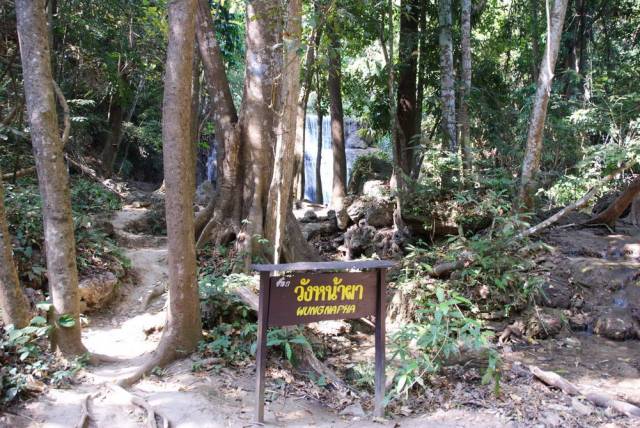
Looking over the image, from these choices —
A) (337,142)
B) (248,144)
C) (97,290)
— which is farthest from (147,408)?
(337,142)

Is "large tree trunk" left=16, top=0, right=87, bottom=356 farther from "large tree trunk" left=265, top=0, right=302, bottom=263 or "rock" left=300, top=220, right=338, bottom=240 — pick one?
"rock" left=300, top=220, right=338, bottom=240

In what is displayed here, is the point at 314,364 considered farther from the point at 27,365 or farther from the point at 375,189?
the point at 375,189

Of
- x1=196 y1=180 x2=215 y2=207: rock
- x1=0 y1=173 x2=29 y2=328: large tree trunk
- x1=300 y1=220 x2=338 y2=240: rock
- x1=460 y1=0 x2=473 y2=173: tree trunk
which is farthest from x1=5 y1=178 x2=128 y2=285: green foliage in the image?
x1=460 y1=0 x2=473 y2=173: tree trunk

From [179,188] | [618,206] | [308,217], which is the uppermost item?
[179,188]

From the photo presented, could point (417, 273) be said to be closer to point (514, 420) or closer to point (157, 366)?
point (514, 420)

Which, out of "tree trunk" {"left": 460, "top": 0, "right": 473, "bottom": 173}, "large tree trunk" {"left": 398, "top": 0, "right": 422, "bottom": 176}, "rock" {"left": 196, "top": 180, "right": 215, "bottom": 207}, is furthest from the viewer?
"rock" {"left": 196, "top": 180, "right": 215, "bottom": 207}

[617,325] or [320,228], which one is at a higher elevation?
[320,228]

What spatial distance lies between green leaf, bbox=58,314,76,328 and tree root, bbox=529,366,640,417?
5.01 meters

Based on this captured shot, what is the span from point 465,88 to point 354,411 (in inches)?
327

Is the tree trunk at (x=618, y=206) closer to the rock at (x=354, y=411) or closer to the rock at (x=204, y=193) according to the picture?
the rock at (x=354, y=411)

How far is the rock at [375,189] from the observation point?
467 inches

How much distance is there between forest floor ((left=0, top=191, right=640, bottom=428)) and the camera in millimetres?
4211

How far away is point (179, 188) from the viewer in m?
5.12

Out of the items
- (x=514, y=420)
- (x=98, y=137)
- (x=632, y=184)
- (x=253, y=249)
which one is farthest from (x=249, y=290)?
(x=98, y=137)
